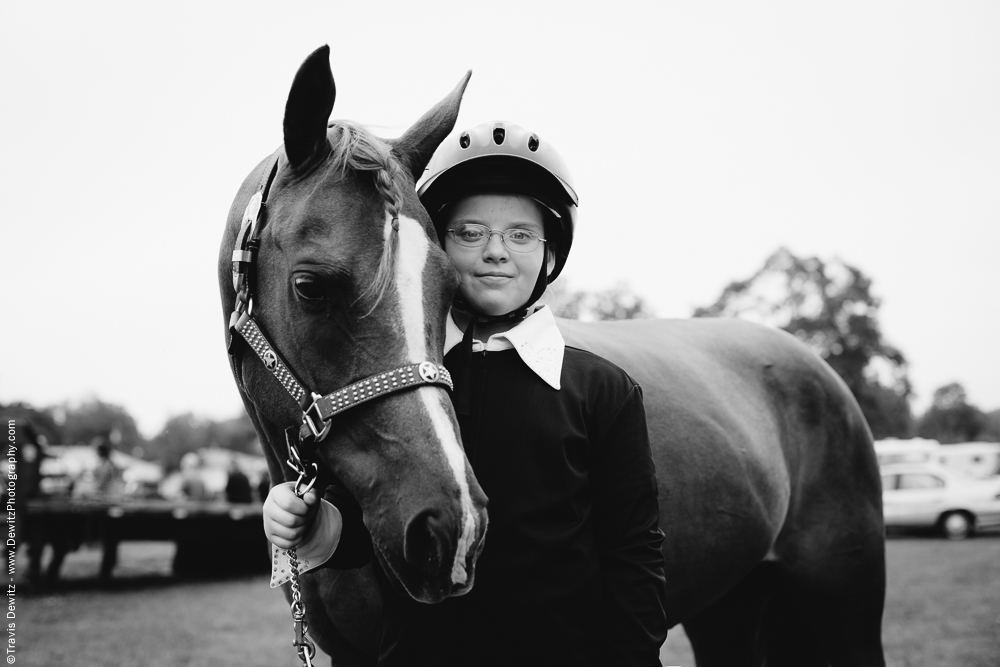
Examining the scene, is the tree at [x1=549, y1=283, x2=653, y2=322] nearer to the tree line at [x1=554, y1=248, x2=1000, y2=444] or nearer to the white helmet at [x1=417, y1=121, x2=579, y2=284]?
the tree line at [x1=554, y1=248, x2=1000, y2=444]

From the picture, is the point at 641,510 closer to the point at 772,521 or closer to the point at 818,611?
the point at 772,521

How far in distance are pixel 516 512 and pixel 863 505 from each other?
108 inches

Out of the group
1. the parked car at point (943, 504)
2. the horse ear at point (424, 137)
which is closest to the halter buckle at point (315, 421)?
the horse ear at point (424, 137)

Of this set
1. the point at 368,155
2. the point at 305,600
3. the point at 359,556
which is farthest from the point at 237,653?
the point at 368,155

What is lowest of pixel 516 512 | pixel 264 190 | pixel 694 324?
pixel 516 512

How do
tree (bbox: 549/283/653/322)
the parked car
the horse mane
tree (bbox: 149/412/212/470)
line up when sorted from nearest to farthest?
the horse mane
the parked car
tree (bbox: 549/283/653/322)
tree (bbox: 149/412/212/470)

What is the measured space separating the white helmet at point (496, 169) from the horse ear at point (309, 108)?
1.22 ft

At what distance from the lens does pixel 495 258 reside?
2021mm

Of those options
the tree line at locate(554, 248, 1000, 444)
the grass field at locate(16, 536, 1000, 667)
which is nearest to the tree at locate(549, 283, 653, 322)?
the tree line at locate(554, 248, 1000, 444)

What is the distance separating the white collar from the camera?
1.90 meters

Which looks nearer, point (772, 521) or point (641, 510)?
point (641, 510)

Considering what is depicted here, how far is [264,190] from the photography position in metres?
1.99

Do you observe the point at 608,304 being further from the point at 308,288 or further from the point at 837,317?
the point at 308,288

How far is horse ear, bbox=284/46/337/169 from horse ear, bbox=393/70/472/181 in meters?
0.25
